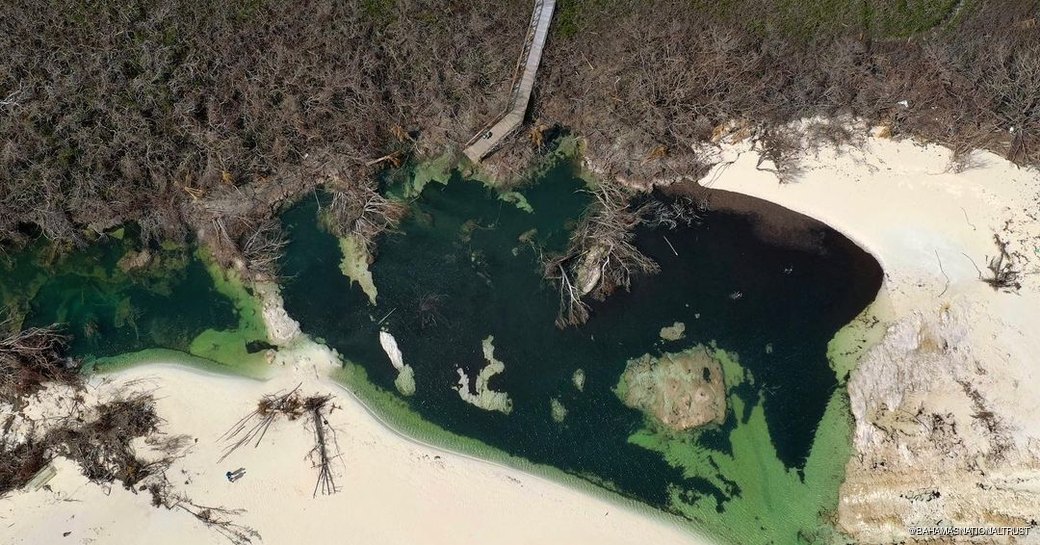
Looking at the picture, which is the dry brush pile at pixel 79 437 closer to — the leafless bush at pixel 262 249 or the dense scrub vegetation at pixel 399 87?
the dense scrub vegetation at pixel 399 87

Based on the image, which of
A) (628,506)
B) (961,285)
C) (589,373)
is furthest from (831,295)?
(628,506)

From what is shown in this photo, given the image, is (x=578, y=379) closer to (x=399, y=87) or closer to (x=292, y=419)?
(x=292, y=419)

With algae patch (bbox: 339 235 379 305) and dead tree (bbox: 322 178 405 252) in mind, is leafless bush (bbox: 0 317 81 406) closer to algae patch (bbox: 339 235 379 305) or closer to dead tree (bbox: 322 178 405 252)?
algae patch (bbox: 339 235 379 305)

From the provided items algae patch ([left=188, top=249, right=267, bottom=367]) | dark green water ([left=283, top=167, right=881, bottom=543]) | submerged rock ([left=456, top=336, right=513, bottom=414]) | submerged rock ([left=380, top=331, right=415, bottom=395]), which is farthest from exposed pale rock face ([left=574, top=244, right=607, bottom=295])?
algae patch ([left=188, top=249, right=267, bottom=367])

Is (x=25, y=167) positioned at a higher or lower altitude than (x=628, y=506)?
higher

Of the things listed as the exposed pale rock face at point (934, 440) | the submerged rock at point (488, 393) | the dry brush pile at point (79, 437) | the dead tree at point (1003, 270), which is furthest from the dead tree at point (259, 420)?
the dead tree at point (1003, 270)

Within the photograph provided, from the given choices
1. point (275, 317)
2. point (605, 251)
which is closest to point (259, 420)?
point (275, 317)

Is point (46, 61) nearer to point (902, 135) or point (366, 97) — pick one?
point (366, 97)
